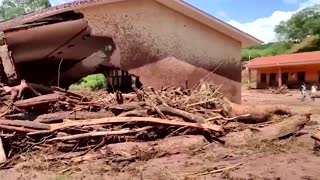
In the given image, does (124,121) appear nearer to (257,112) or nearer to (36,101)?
(36,101)

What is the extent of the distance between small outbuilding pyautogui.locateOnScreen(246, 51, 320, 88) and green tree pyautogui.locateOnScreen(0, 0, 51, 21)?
35186mm

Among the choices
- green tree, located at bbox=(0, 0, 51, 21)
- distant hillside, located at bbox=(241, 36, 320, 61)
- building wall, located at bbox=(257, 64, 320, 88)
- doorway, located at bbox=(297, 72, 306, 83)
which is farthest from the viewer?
green tree, located at bbox=(0, 0, 51, 21)

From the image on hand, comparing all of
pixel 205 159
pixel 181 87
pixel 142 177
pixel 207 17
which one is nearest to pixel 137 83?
pixel 181 87

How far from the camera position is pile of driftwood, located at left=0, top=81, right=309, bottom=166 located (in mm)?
9750

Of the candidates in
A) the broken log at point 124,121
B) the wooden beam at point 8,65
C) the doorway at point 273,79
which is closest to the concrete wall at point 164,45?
the wooden beam at point 8,65

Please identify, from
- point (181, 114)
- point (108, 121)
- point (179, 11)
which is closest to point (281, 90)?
point (179, 11)

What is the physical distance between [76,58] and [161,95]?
2.83 meters

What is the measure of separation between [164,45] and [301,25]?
53426mm

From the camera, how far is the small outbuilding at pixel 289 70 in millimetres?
37219

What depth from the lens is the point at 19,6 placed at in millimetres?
67812

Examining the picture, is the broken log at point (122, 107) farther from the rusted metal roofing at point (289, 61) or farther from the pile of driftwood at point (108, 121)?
the rusted metal roofing at point (289, 61)

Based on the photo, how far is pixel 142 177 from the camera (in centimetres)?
799

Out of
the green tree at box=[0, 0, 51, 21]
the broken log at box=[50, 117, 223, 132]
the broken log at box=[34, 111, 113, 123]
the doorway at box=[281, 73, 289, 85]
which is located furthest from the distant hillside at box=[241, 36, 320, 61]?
the broken log at box=[34, 111, 113, 123]

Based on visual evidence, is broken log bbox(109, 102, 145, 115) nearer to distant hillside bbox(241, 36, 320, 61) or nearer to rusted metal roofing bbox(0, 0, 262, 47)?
rusted metal roofing bbox(0, 0, 262, 47)
